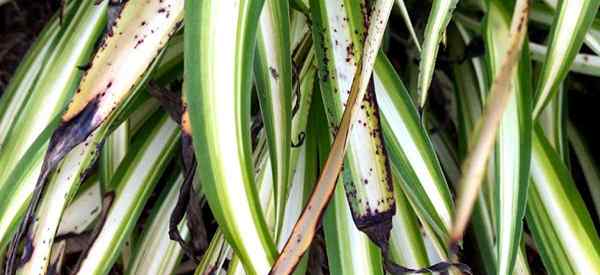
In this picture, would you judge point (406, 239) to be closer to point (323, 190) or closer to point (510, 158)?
point (510, 158)

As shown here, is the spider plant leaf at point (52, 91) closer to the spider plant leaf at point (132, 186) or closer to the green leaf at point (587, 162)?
the spider plant leaf at point (132, 186)

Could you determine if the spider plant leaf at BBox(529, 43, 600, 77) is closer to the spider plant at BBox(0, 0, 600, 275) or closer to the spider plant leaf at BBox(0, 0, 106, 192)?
the spider plant at BBox(0, 0, 600, 275)

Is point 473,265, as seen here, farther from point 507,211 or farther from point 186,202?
point 186,202

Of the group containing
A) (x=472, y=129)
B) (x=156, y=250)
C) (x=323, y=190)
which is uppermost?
(x=472, y=129)

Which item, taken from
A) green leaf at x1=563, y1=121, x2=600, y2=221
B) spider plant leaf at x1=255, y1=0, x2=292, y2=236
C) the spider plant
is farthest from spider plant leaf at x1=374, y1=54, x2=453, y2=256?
green leaf at x1=563, y1=121, x2=600, y2=221

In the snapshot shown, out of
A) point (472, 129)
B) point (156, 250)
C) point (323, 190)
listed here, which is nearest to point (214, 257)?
point (156, 250)

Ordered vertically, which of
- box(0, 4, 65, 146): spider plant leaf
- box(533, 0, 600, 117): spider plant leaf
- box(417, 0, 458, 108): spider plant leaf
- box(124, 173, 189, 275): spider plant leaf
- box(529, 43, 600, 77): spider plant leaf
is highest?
box(529, 43, 600, 77): spider plant leaf

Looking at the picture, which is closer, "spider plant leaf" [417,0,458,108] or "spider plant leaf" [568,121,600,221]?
"spider plant leaf" [417,0,458,108]
